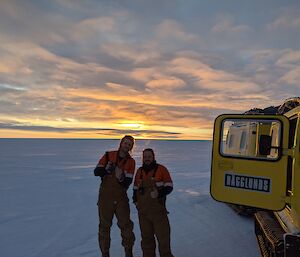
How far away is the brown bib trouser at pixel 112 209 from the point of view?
4816 millimetres

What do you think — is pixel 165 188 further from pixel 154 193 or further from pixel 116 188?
A: pixel 116 188

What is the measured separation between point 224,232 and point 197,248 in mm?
1226

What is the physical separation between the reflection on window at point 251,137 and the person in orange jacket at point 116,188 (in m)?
1.38

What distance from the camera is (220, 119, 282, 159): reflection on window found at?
3992mm

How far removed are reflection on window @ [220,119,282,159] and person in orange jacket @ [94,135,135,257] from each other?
138cm

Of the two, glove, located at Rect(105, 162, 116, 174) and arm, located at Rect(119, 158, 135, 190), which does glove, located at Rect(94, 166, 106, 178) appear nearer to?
glove, located at Rect(105, 162, 116, 174)

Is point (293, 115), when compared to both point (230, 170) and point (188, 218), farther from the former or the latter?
point (188, 218)

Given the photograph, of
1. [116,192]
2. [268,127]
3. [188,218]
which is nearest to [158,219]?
[116,192]

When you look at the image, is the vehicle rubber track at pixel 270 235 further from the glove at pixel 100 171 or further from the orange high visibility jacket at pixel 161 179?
the glove at pixel 100 171

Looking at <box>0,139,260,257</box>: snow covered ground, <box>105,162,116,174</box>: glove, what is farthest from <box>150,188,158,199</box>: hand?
<box>0,139,260,257</box>: snow covered ground

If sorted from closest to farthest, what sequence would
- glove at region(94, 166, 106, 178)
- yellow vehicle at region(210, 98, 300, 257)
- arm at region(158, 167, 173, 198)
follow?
yellow vehicle at region(210, 98, 300, 257)
arm at region(158, 167, 173, 198)
glove at region(94, 166, 106, 178)

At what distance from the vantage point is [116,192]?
482cm

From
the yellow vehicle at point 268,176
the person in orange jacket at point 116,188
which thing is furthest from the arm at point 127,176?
the yellow vehicle at point 268,176

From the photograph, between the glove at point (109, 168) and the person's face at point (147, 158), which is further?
the glove at point (109, 168)
